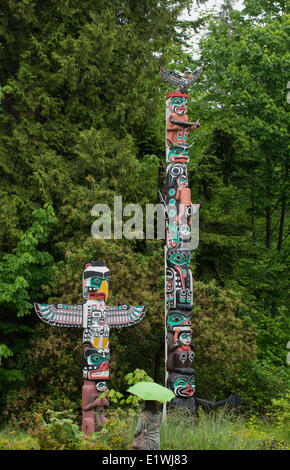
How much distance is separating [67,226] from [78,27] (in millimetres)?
6516

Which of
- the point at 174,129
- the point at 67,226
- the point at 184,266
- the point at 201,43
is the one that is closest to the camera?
the point at 184,266

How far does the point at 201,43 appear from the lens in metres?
20.2

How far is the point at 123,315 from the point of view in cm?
1060

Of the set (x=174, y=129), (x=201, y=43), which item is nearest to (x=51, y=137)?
(x=174, y=129)

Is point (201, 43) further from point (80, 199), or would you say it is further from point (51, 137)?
point (80, 199)

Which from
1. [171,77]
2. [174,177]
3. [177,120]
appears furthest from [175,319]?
[171,77]

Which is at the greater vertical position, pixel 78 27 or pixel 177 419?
pixel 78 27

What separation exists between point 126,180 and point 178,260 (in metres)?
4.57

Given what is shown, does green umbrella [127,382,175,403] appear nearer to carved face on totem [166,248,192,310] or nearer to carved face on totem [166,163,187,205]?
carved face on totem [166,248,192,310]

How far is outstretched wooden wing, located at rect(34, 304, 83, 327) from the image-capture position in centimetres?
990

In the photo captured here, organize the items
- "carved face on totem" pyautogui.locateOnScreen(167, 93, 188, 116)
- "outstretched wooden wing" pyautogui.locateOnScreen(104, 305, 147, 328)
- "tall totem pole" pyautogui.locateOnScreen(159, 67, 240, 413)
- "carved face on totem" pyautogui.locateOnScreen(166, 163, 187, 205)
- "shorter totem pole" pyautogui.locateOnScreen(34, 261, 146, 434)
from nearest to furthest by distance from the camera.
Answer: "shorter totem pole" pyautogui.locateOnScreen(34, 261, 146, 434) → "outstretched wooden wing" pyautogui.locateOnScreen(104, 305, 147, 328) → "tall totem pole" pyautogui.locateOnScreen(159, 67, 240, 413) → "carved face on totem" pyautogui.locateOnScreen(166, 163, 187, 205) → "carved face on totem" pyautogui.locateOnScreen(167, 93, 188, 116)

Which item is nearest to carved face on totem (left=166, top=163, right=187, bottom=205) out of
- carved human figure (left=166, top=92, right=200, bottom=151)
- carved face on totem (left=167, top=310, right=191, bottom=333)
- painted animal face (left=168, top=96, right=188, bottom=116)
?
carved human figure (left=166, top=92, right=200, bottom=151)

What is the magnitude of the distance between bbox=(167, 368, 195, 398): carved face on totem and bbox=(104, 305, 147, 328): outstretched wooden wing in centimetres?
148

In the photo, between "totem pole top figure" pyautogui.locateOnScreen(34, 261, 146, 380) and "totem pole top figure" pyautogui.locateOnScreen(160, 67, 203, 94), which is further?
"totem pole top figure" pyautogui.locateOnScreen(160, 67, 203, 94)
